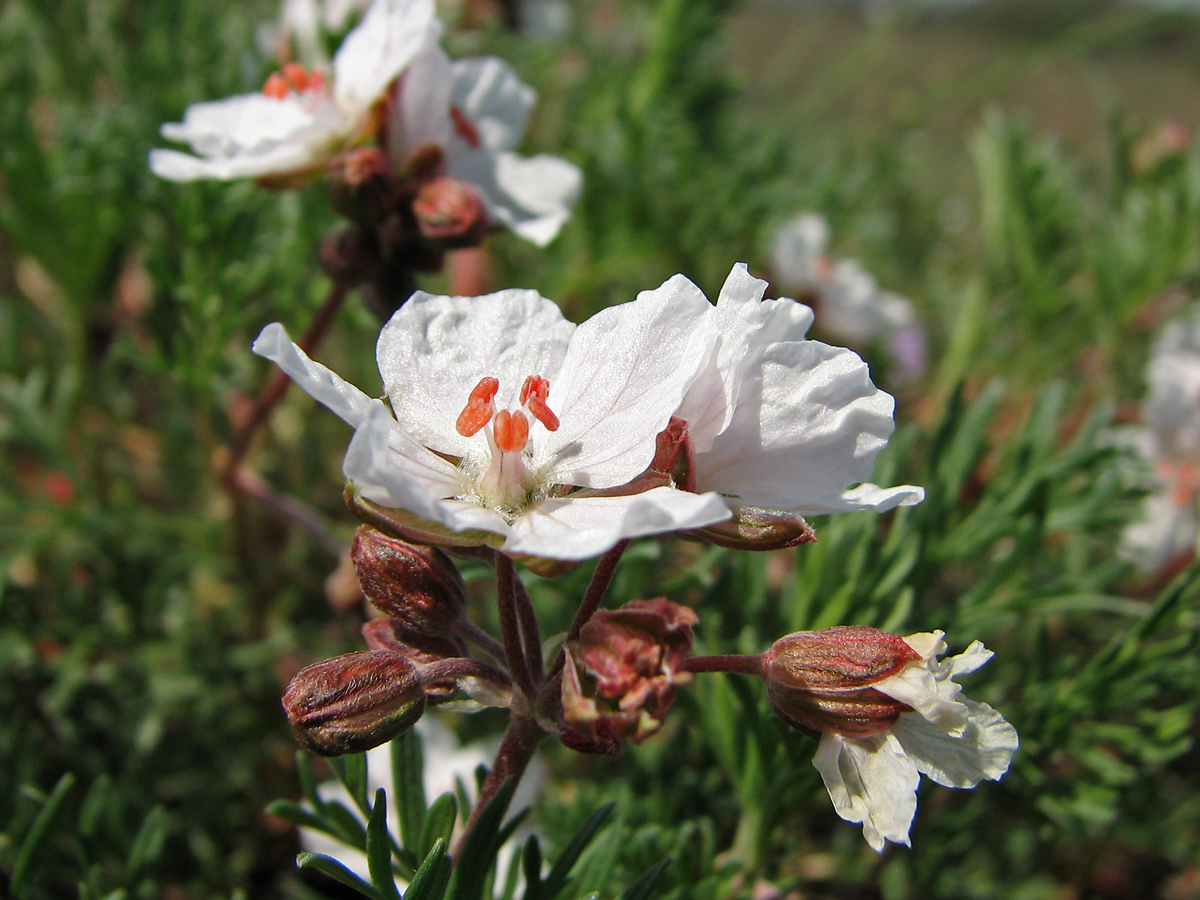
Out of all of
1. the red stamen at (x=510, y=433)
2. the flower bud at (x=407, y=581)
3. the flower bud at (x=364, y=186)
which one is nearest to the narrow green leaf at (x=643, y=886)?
the flower bud at (x=407, y=581)

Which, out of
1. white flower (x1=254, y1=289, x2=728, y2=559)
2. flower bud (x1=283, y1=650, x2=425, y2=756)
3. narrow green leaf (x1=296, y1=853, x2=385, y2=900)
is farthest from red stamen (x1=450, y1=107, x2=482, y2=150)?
narrow green leaf (x1=296, y1=853, x2=385, y2=900)

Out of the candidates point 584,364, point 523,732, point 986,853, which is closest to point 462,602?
point 523,732

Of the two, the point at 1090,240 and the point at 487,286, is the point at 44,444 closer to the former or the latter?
the point at 487,286

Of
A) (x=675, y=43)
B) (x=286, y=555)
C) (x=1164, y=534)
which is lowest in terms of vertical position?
(x=286, y=555)

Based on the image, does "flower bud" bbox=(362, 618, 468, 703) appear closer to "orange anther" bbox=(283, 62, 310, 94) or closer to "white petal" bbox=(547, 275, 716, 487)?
"white petal" bbox=(547, 275, 716, 487)

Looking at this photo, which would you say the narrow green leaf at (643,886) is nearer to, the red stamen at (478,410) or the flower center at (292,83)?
→ the red stamen at (478,410)
